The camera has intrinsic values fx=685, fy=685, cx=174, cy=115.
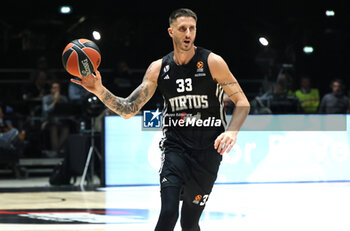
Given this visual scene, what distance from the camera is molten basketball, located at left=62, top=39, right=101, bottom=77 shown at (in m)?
5.04

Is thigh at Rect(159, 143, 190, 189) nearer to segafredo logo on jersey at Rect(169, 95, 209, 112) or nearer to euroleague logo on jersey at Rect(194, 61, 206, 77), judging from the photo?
segafredo logo on jersey at Rect(169, 95, 209, 112)

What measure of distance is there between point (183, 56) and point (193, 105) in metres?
0.38

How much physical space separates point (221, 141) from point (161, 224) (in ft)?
2.30

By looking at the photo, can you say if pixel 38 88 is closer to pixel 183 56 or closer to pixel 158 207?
pixel 158 207

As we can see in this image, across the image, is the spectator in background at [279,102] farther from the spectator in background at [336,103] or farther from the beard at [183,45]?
the beard at [183,45]

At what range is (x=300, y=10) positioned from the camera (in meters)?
17.8

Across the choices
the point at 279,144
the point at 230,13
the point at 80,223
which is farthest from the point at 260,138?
the point at 230,13

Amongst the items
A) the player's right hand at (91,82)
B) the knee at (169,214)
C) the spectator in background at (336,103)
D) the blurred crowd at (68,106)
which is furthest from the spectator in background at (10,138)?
the knee at (169,214)

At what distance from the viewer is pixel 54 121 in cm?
1404

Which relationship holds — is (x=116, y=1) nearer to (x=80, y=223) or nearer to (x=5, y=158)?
(x=5, y=158)

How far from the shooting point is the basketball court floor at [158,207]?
24.3 feet

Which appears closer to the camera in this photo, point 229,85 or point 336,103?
point 229,85

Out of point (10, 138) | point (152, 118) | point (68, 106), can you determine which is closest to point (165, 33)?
point (68, 106)

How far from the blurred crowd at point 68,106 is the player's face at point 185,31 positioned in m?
7.09
